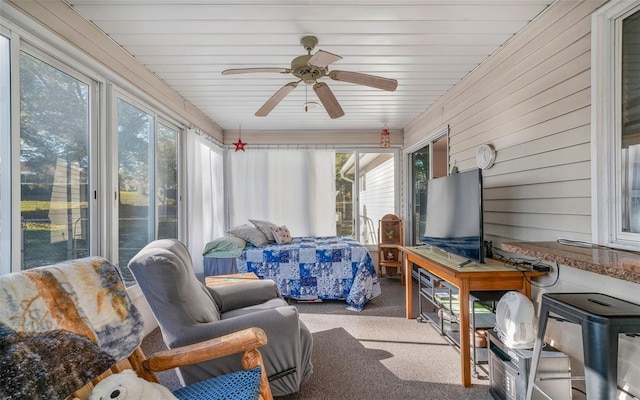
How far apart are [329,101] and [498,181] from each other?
5.17 feet

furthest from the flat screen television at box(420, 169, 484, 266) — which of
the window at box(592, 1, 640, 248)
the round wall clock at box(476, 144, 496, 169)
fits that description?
the window at box(592, 1, 640, 248)

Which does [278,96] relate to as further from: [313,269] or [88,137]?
[313,269]

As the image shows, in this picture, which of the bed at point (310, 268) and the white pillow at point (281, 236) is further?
the white pillow at point (281, 236)

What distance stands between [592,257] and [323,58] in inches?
68.3

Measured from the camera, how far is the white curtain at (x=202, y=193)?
3697 mm

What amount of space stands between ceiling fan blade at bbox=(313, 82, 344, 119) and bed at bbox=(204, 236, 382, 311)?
172cm

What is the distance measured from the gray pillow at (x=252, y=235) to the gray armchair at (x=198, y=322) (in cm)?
189

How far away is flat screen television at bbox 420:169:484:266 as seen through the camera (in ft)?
6.98

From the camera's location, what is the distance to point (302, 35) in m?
2.17

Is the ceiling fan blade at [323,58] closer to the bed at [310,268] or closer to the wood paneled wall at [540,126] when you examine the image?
the wood paneled wall at [540,126]

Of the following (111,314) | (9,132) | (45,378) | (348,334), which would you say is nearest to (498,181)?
(348,334)

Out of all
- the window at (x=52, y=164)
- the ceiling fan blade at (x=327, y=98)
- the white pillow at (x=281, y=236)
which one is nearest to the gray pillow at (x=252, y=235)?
the white pillow at (x=281, y=236)

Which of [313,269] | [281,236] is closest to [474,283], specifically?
[313,269]

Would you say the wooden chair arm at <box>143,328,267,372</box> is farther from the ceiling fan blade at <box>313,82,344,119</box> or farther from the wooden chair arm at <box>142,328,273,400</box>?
the ceiling fan blade at <box>313,82,344,119</box>
